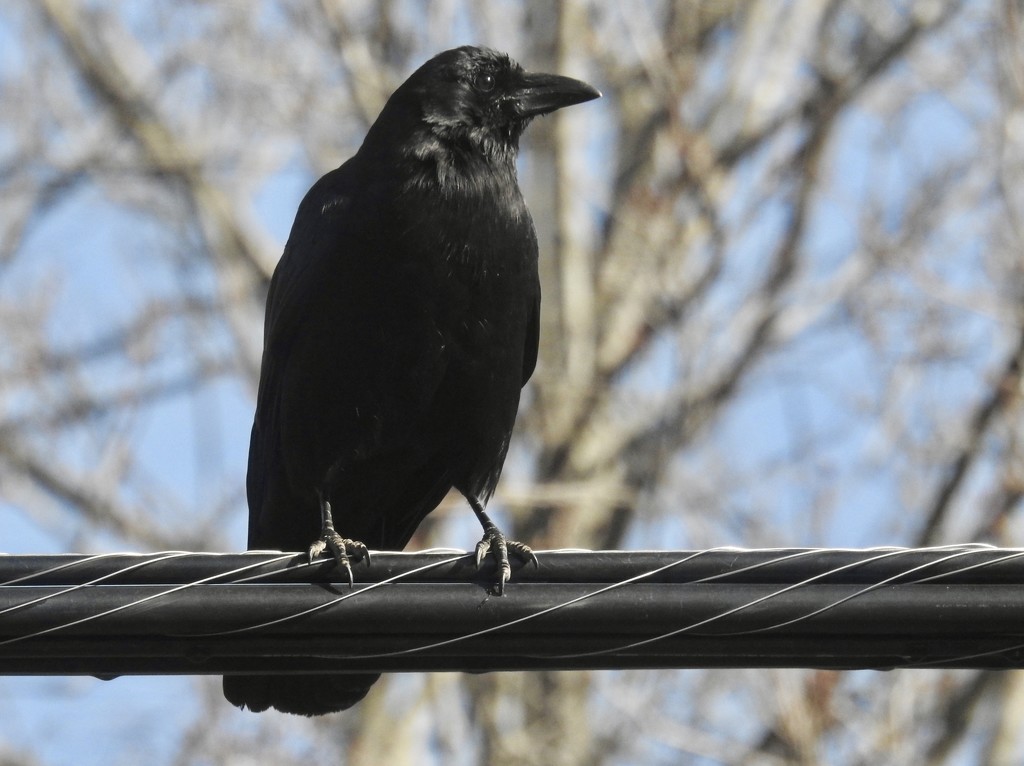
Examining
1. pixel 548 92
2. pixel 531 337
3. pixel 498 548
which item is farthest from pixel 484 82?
pixel 498 548

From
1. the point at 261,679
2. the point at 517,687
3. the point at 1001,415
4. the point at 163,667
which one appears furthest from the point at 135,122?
the point at 163,667

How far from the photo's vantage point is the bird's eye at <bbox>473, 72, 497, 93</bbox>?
5465mm

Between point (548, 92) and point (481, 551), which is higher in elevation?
point (548, 92)

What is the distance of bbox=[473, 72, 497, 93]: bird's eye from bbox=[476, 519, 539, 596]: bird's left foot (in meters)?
1.68

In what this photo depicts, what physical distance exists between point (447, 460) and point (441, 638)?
2.16 metres

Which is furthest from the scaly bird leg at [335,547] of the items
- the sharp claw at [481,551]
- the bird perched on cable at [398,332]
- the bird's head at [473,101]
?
the bird's head at [473,101]

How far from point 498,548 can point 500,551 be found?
0.12 m

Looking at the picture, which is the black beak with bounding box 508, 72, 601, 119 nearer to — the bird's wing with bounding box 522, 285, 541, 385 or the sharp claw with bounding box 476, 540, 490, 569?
the bird's wing with bounding box 522, 285, 541, 385

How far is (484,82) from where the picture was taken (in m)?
5.49

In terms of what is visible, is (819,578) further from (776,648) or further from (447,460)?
(447,460)

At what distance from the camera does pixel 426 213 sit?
4.81 meters

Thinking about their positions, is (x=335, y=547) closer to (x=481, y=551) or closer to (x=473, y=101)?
(x=481, y=551)

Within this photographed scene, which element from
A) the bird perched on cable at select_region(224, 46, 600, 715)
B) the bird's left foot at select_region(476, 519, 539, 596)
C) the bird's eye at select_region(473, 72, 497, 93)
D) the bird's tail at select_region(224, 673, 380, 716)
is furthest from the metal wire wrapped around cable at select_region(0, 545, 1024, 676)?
the bird's eye at select_region(473, 72, 497, 93)

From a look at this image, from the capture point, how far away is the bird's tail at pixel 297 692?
411cm
